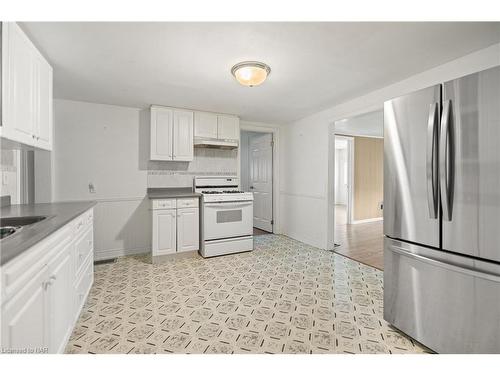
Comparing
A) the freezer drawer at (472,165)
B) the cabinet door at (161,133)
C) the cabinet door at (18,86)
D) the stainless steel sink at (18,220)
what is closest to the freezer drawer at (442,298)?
the freezer drawer at (472,165)

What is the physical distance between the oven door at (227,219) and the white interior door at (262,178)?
1.32m

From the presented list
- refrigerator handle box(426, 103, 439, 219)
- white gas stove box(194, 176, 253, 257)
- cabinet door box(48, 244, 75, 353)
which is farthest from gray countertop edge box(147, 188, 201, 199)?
refrigerator handle box(426, 103, 439, 219)

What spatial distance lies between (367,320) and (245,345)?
1.06 m

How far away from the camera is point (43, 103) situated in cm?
202

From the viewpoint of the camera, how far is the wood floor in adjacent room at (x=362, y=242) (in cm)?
356

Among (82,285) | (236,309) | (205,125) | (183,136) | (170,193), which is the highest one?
(205,125)

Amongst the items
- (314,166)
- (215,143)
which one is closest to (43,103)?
(215,143)

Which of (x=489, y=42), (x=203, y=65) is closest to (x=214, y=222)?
(x=203, y=65)

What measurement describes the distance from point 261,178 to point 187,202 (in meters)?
2.26

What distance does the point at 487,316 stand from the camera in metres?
1.33

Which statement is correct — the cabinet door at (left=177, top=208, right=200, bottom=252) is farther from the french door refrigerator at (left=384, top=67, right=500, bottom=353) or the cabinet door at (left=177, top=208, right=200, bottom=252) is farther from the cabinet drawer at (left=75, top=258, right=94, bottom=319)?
the french door refrigerator at (left=384, top=67, right=500, bottom=353)

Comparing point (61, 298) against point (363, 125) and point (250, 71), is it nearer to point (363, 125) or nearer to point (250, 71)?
point (250, 71)

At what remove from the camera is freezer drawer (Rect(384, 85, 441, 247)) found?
1564 millimetres
